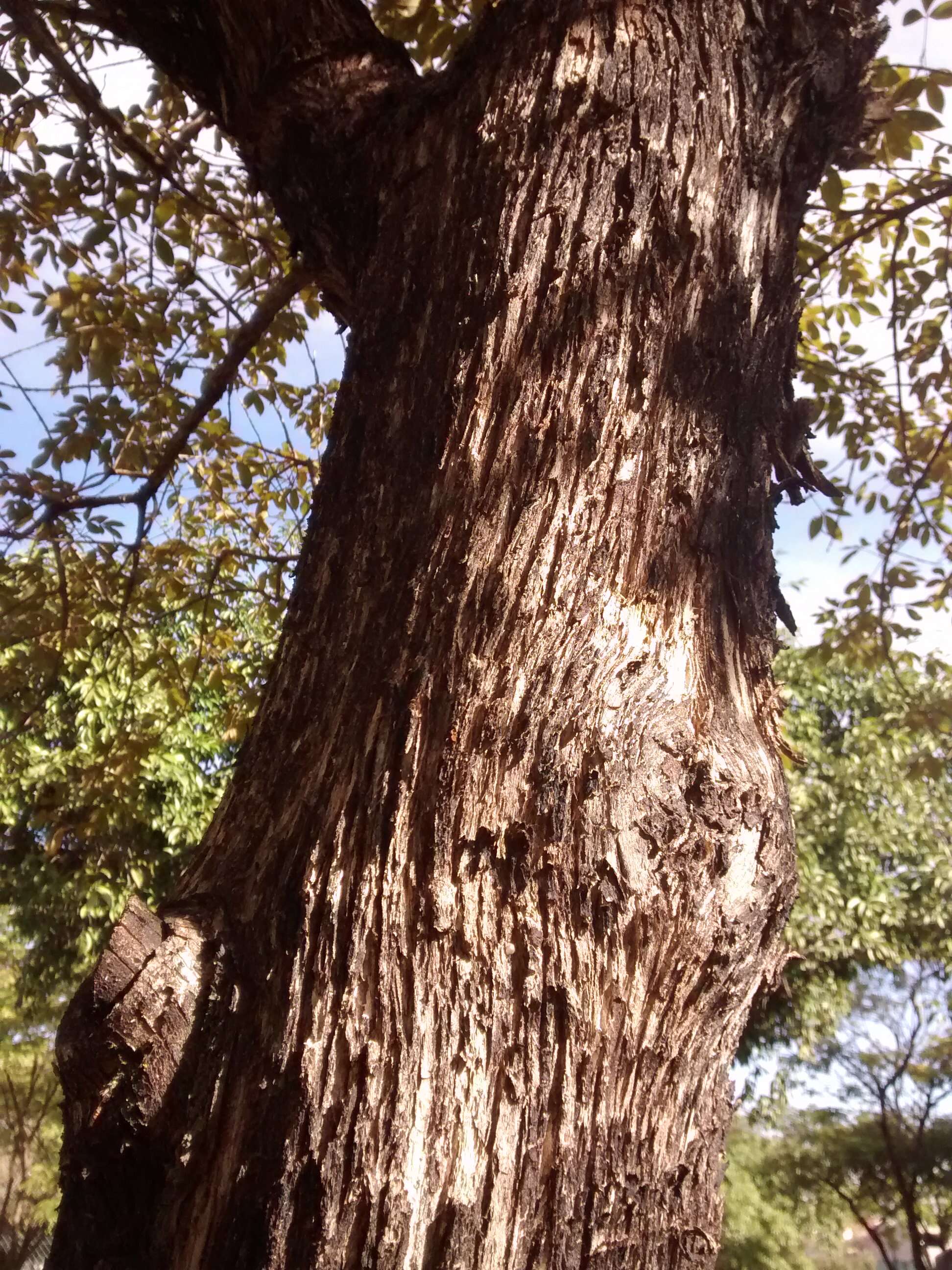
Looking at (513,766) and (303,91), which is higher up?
(303,91)

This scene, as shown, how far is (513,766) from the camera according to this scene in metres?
1.08


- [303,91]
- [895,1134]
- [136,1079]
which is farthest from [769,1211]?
[303,91]

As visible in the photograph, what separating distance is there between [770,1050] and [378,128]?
12.5m

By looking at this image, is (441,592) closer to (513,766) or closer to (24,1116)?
(513,766)

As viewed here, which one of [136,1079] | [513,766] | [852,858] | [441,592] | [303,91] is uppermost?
[852,858]

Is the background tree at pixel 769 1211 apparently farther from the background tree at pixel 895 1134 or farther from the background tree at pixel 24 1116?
the background tree at pixel 24 1116

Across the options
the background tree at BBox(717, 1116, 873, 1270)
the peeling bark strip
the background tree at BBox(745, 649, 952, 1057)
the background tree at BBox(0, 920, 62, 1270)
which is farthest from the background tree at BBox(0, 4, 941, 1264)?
the background tree at BBox(717, 1116, 873, 1270)

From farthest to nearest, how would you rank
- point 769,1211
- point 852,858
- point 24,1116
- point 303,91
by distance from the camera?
point 24,1116 < point 769,1211 < point 852,858 < point 303,91

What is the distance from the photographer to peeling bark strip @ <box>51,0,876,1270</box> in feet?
3.15

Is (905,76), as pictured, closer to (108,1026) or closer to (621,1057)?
(621,1057)

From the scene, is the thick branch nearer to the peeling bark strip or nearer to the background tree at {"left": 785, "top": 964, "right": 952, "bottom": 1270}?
the peeling bark strip

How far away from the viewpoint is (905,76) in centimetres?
299

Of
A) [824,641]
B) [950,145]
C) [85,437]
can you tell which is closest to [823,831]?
[824,641]

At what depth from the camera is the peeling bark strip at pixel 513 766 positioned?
96cm
